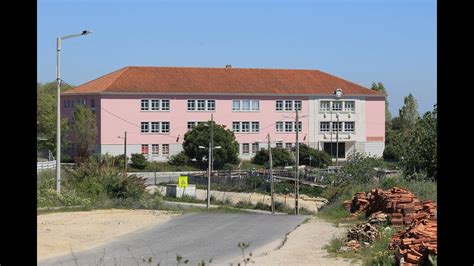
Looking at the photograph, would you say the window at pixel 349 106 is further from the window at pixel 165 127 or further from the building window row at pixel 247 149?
the window at pixel 165 127

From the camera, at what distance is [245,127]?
279 ft

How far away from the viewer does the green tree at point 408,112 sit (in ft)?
346

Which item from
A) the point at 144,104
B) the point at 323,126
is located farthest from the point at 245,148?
the point at 144,104

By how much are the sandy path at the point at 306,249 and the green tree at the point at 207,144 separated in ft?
172

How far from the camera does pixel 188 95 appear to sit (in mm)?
82375

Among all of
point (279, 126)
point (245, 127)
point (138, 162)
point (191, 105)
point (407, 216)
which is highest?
point (191, 105)

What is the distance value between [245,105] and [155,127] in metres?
11.0

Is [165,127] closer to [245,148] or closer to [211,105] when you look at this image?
[211,105]

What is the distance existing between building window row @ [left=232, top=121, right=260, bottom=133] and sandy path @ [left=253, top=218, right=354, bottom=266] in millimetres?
62242

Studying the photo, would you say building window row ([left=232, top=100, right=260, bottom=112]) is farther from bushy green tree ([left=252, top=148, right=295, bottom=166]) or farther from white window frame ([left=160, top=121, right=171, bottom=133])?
white window frame ([left=160, top=121, right=171, bottom=133])

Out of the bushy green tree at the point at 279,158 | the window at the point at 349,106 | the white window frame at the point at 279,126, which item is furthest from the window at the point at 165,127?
the window at the point at 349,106
